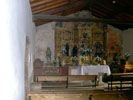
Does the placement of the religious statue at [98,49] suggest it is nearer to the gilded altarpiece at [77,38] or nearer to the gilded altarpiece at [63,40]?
the gilded altarpiece at [77,38]

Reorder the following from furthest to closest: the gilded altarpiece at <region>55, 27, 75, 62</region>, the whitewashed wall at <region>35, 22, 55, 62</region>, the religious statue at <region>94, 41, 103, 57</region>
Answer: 1. the religious statue at <region>94, 41, 103, 57</region>
2. the gilded altarpiece at <region>55, 27, 75, 62</region>
3. the whitewashed wall at <region>35, 22, 55, 62</region>

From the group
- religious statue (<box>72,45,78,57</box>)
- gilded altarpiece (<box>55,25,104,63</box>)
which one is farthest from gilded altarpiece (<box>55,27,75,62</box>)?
religious statue (<box>72,45,78,57</box>)

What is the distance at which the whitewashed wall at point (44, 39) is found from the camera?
46.3 ft

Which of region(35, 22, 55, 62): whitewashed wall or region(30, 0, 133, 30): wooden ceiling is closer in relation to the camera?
region(30, 0, 133, 30): wooden ceiling

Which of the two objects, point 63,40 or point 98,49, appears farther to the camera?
point 98,49

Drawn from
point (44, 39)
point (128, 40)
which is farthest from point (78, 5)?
point (128, 40)

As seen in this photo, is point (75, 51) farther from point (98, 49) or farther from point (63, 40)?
point (98, 49)

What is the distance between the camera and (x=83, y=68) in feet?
32.3

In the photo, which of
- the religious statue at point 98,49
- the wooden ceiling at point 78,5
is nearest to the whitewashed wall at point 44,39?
the wooden ceiling at point 78,5

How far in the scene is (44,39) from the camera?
46.7 ft

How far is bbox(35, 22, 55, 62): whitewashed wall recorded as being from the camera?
556 inches

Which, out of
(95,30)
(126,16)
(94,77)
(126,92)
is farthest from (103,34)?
(126,92)

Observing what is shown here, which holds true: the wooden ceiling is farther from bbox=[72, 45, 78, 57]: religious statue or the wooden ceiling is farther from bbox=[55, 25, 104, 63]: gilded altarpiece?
bbox=[72, 45, 78, 57]: religious statue

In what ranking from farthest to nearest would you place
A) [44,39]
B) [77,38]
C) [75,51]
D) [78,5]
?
[77,38], [75,51], [44,39], [78,5]
